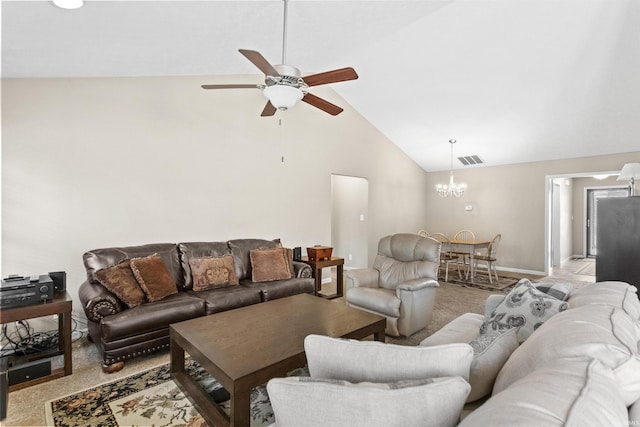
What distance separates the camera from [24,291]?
239 cm

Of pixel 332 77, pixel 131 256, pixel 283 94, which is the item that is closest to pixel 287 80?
pixel 283 94

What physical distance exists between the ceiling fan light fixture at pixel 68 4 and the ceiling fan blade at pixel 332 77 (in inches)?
59.2

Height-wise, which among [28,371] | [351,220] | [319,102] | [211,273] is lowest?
[28,371]

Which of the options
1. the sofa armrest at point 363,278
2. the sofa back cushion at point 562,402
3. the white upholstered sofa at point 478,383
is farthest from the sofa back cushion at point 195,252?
the sofa back cushion at point 562,402

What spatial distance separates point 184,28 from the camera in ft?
8.50

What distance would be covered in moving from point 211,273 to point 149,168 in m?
1.47

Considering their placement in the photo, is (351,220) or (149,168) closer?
(149,168)

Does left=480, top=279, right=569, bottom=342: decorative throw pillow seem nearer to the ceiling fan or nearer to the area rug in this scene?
the ceiling fan

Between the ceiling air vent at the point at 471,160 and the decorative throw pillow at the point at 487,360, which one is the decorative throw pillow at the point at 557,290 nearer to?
the decorative throw pillow at the point at 487,360

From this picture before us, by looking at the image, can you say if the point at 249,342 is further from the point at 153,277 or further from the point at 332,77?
the point at 332,77

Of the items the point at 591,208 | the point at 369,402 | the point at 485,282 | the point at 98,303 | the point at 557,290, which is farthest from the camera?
the point at 591,208

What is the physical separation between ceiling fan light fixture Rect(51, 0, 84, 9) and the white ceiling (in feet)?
0.20

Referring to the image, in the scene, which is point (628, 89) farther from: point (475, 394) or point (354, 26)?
point (475, 394)

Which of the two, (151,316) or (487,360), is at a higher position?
(487,360)
